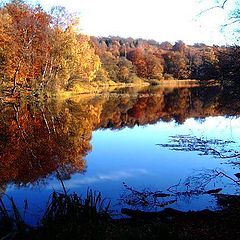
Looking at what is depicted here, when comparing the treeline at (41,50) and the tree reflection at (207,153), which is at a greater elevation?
the treeline at (41,50)

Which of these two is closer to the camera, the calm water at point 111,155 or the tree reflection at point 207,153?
the calm water at point 111,155

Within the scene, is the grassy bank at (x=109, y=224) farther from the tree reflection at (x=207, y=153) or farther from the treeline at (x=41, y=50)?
the treeline at (x=41, y=50)

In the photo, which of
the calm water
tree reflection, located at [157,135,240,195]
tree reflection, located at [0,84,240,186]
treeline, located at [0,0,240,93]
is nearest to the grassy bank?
the calm water

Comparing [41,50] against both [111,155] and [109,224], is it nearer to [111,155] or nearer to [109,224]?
[111,155]

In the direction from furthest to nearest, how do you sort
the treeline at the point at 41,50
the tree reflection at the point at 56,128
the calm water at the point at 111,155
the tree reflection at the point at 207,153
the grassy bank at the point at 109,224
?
1. the treeline at the point at 41,50
2. the tree reflection at the point at 56,128
3. the tree reflection at the point at 207,153
4. the calm water at the point at 111,155
5. the grassy bank at the point at 109,224

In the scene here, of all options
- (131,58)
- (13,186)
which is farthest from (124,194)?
(131,58)

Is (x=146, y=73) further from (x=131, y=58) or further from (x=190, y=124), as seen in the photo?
(x=190, y=124)

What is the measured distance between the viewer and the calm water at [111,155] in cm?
1294

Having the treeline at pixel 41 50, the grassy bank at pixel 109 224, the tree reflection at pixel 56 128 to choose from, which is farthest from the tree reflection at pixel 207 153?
the treeline at pixel 41 50

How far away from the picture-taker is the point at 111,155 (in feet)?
62.2

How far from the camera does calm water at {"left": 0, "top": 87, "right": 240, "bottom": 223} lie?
509 inches

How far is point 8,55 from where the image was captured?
144 feet

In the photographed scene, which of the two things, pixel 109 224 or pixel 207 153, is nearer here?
pixel 109 224

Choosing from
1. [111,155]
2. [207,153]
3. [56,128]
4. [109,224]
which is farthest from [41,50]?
[109,224]
